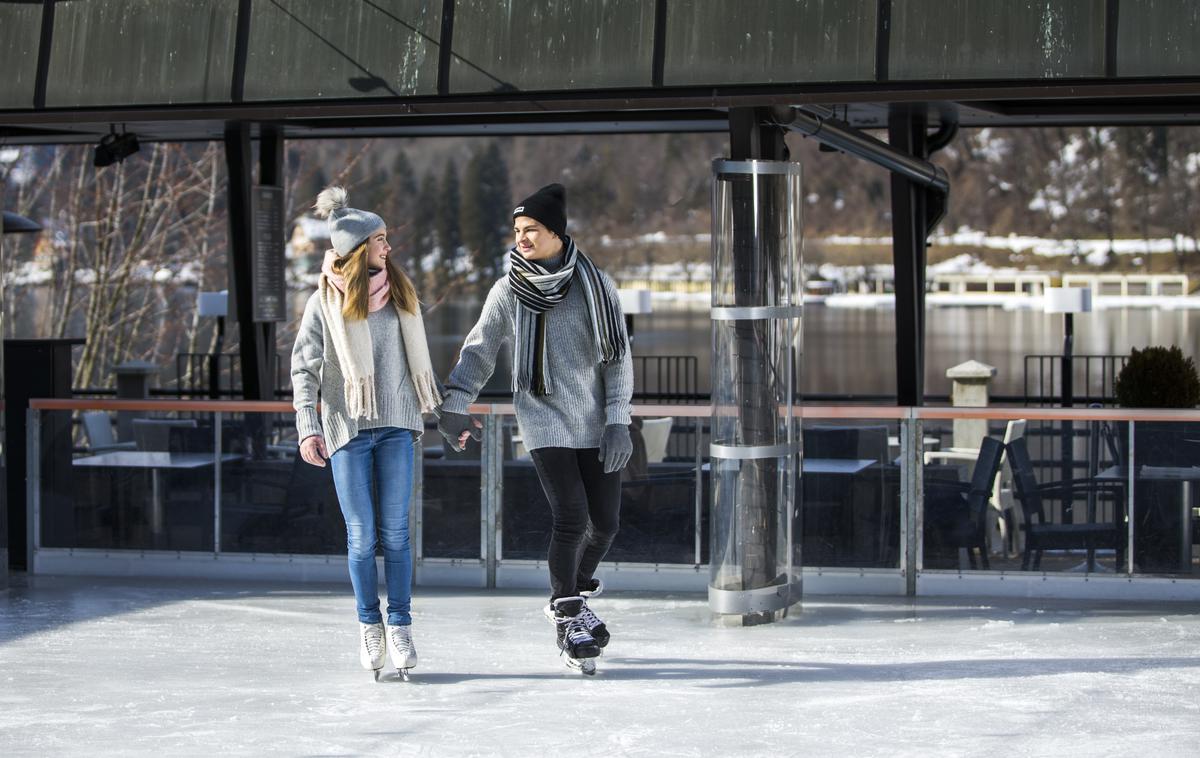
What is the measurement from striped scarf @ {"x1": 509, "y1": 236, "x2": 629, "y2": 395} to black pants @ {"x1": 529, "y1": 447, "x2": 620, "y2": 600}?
0.87 ft

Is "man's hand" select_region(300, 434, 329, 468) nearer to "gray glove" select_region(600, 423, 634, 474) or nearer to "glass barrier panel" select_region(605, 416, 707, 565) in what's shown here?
"gray glove" select_region(600, 423, 634, 474)

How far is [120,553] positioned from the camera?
8266 millimetres

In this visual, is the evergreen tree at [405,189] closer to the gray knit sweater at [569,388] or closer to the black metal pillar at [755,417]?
the black metal pillar at [755,417]

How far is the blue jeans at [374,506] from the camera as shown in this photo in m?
5.65

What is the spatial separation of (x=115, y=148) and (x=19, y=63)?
11.7ft

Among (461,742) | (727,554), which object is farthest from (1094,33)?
(461,742)

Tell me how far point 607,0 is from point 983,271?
88.6 meters

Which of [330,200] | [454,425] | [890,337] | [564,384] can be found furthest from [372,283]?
[890,337]

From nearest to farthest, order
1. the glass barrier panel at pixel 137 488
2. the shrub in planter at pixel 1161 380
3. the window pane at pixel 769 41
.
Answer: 1. the window pane at pixel 769 41
2. the glass barrier panel at pixel 137 488
3. the shrub in planter at pixel 1161 380

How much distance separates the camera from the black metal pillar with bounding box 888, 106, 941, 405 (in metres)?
11.3

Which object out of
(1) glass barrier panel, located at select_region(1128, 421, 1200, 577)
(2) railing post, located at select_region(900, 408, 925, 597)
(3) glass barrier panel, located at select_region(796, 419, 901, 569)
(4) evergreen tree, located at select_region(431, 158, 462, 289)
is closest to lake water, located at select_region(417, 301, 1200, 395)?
(4) evergreen tree, located at select_region(431, 158, 462, 289)

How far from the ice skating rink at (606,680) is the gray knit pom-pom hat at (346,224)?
1.55m

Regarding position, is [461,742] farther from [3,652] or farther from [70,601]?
[70,601]

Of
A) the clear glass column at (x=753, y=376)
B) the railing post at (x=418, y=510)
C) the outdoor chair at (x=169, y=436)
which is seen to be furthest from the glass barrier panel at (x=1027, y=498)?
the outdoor chair at (x=169, y=436)
